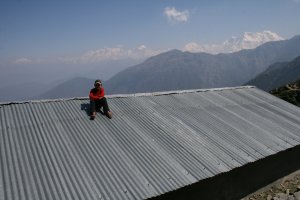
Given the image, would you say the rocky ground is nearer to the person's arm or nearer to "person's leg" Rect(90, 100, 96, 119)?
"person's leg" Rect(90, 100, 96, 119)

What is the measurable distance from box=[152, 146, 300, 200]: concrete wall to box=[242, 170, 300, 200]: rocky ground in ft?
0.74

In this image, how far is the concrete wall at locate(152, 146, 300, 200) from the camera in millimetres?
10633

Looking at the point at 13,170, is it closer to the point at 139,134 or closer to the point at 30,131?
the point at 30,131

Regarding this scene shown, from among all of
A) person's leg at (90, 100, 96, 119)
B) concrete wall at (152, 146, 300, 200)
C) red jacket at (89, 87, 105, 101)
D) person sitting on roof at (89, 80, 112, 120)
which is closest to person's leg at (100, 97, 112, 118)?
person sitting on roof at (89, 80, 112, 120)

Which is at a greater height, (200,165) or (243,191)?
(200,165)

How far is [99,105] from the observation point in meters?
13.9

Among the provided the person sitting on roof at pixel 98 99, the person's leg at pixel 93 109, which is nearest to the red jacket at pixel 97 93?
the person sitting on roof at pixel 98 99

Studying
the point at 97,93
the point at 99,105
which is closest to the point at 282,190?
the point at 99,105

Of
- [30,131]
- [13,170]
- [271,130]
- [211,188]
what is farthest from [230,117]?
[13,170]

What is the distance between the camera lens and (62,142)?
1082 cm

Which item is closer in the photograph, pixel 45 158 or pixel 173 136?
pixel 45 158

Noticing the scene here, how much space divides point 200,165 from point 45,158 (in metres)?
5.10

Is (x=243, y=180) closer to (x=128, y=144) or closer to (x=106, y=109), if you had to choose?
(x=128, y=144)

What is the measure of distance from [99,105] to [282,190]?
899cm
